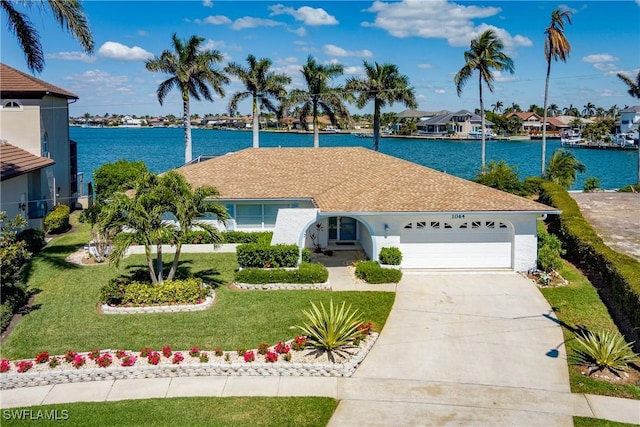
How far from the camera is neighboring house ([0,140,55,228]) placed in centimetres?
2386

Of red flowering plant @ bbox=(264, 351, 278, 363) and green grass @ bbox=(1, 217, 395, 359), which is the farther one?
green grass @ bbox=(1, 217, 395, 359)

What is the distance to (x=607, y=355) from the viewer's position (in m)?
13.7

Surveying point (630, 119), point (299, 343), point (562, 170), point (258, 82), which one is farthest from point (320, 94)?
point (630, 119)

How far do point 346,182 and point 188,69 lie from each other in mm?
19660

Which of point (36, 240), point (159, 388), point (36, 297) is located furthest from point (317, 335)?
point (36, 240)

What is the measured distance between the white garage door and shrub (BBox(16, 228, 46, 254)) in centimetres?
1563

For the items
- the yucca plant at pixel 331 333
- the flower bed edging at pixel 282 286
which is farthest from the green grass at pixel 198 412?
the flower bed edging at pixel 282 286

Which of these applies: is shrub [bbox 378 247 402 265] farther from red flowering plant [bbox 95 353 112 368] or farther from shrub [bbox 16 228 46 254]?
shrub [bbox 16 228 46 254]

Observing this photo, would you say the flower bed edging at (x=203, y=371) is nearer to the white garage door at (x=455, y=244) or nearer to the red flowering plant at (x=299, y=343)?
the red flowering plant at (x=299, y=343)

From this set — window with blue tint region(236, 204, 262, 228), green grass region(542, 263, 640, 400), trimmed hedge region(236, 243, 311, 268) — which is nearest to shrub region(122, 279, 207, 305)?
trimmed hedge region(236, 243, 311, 268)

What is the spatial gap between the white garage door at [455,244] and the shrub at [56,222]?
57.0ft

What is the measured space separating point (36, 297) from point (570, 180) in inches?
1342

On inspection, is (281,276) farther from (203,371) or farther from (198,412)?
(198,412)

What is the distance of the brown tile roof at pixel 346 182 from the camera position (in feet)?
70.6
